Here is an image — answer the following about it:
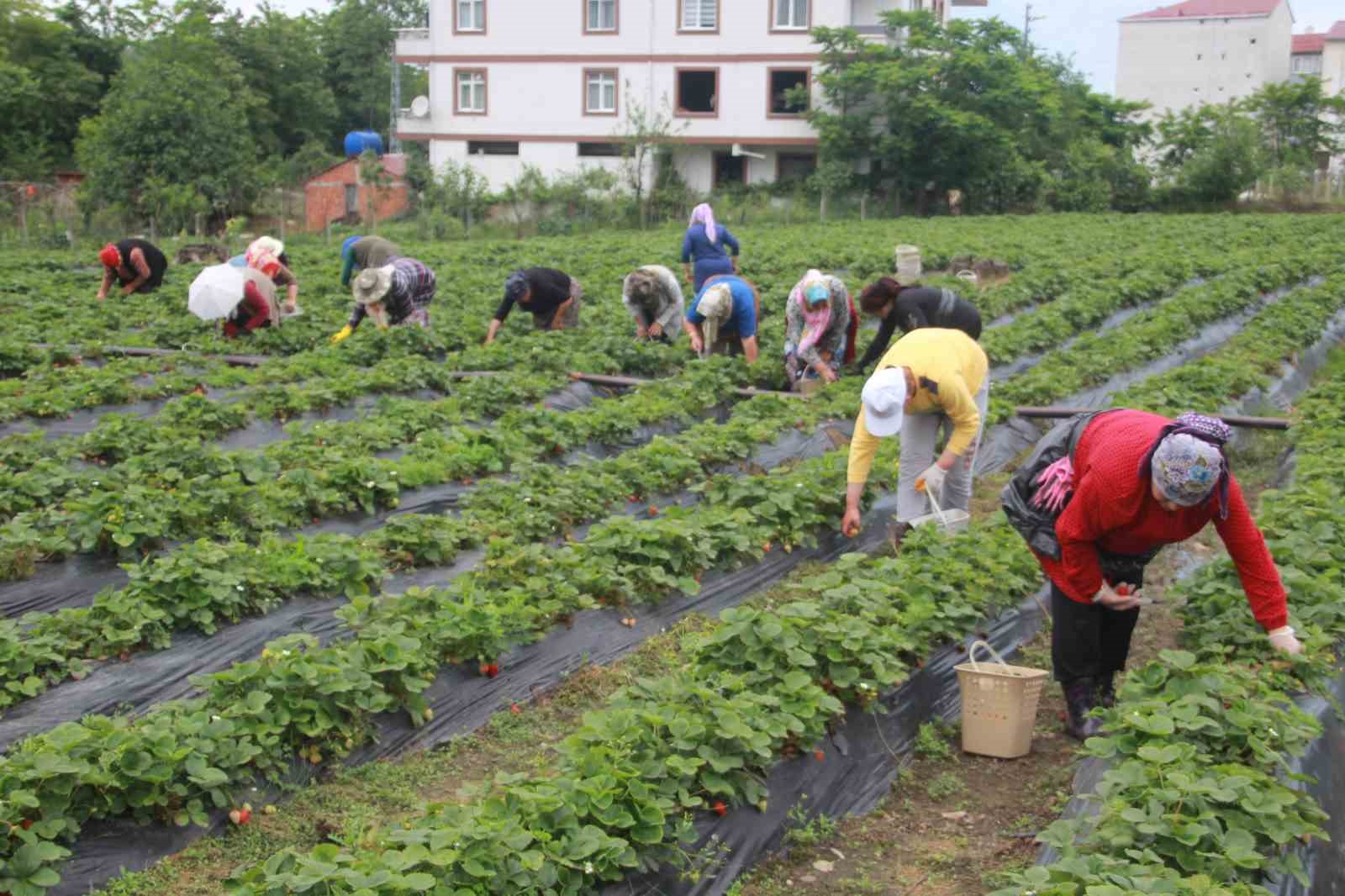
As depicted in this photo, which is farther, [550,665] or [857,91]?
[857,91]

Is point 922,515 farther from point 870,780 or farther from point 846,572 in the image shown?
point 870,780

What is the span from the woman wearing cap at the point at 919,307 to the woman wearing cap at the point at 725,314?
247cm

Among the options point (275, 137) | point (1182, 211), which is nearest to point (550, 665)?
point (1182, 211)

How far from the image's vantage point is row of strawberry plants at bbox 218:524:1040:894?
3.64m

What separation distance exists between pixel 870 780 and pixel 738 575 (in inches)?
83.9

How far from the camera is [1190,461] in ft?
14.2

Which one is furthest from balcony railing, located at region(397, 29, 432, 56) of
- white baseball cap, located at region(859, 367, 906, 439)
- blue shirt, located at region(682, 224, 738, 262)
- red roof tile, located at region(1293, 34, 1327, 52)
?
red roof tile, located at region(1293, 34, 1327, 52)

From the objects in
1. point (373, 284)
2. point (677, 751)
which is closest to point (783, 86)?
point (373, 284)

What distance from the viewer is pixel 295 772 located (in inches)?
190

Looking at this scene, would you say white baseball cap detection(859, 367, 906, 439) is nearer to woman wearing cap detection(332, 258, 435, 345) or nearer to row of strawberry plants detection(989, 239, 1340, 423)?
row of strawberry plants detection(989, 239, 1340, 423)

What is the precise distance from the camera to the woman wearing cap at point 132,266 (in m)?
15.7

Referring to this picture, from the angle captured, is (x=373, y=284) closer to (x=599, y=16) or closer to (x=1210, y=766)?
(x=1210, y=766)

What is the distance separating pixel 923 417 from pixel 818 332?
3906 millimetres

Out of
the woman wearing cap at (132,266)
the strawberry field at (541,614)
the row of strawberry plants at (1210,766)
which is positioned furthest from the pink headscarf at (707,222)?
the row of strawberry plants at (1210,766)
